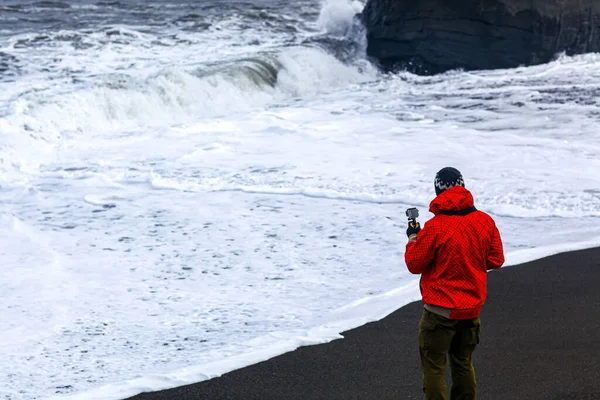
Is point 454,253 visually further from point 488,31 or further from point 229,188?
point 488,31

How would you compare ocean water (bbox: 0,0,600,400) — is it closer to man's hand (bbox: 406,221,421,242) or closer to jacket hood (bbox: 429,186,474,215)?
man's hand (bbox: 406,221,421,242)

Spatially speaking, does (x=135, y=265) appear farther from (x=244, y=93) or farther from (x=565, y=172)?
(x=244, y=93)

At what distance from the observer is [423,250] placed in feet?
12.5

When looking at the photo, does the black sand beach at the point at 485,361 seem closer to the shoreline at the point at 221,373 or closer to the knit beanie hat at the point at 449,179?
the shoreline at the point at 221,373

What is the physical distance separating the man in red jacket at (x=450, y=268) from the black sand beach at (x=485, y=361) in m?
0.90

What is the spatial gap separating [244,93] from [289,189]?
814cm

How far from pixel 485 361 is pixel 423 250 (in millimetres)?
1602

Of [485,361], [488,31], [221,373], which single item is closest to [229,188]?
[221,373]

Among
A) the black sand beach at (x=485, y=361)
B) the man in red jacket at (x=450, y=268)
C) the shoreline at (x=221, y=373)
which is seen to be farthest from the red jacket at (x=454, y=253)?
the shoreline at (x=221, y=373)

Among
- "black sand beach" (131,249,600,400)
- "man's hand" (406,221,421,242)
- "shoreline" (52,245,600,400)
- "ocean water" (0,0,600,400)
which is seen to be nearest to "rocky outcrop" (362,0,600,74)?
"ocean water" (0,0,600,400)

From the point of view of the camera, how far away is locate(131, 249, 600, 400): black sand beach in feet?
15.6

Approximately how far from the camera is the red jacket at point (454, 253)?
3781mm

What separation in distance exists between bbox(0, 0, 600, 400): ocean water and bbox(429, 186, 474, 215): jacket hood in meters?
2.02

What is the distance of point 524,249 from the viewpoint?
752cm
